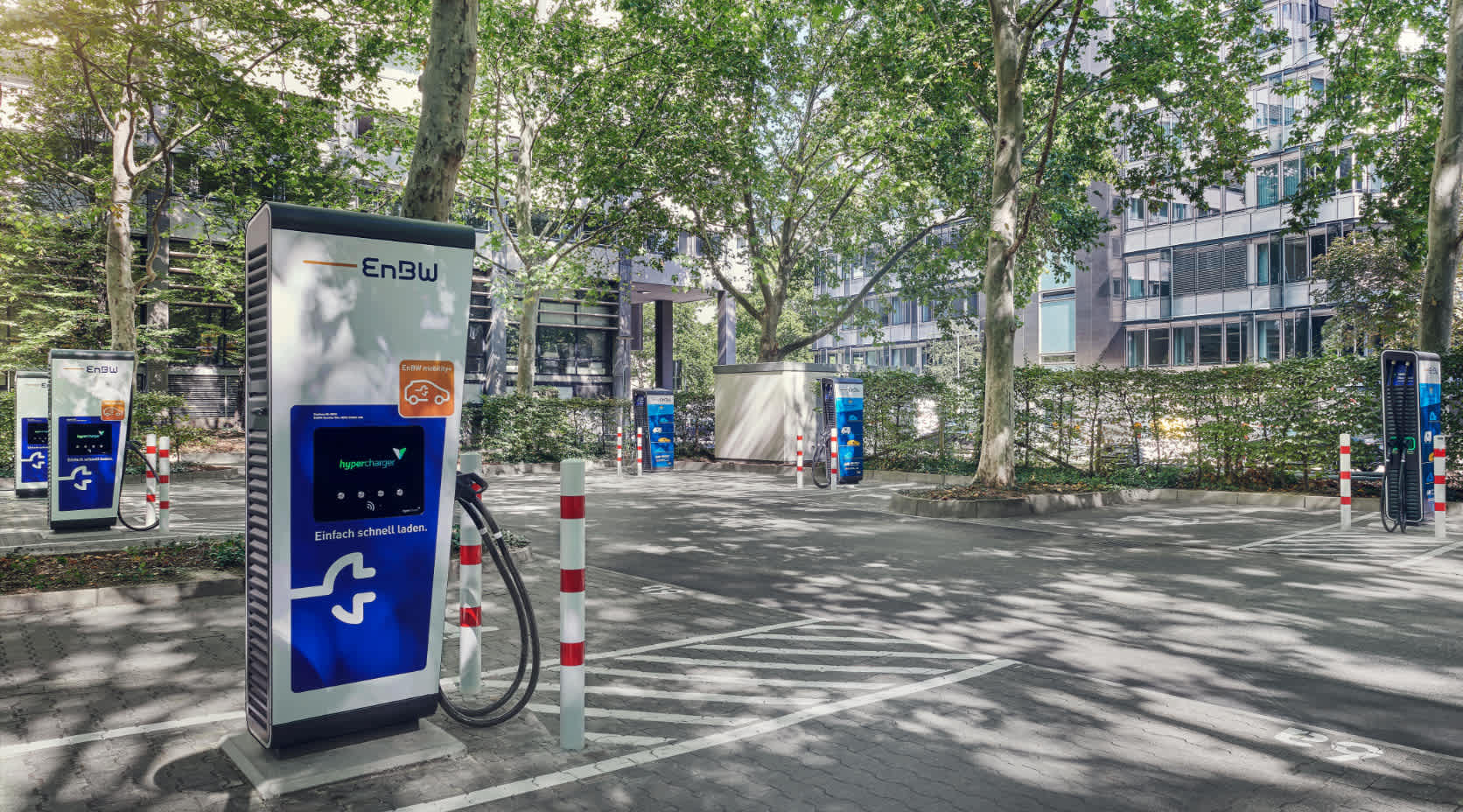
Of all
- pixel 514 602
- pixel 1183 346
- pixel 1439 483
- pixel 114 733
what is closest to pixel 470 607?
pixel 514 602

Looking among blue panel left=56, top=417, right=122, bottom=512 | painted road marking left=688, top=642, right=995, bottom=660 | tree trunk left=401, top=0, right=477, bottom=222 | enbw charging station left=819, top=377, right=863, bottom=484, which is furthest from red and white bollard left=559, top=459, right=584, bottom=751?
enbw charging station left=819, top=377, right=863, bottom=484

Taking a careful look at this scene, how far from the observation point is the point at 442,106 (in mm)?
7504

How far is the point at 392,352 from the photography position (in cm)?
405

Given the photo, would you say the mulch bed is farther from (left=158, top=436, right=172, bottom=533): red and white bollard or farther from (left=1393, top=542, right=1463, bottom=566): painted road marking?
(left=1393, top=542, right=1463, bottom=566): painted road marking

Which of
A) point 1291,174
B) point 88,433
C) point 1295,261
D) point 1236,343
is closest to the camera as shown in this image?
point 88,433

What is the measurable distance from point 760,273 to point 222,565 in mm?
18742

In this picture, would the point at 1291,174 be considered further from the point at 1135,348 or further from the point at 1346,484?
the point at 1346,484

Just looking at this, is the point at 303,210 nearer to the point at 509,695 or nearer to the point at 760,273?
the point at 509,695

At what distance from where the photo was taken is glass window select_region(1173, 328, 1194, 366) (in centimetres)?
4256

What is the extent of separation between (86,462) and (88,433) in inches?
14.2

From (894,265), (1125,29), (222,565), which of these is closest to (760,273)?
(894,265)

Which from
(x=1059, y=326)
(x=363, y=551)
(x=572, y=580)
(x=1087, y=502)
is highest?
(x=1059, y=326)

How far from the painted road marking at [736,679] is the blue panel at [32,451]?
46.4 feet

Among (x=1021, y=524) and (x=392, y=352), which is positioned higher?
(x=392, y=352)
